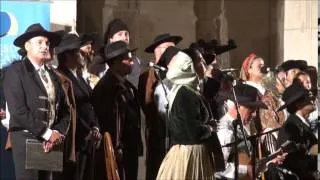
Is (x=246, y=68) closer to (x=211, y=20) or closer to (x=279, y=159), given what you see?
(x=211, y=20)

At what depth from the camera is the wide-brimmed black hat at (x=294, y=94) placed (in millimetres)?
5945

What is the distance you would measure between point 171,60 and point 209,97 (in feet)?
1.70

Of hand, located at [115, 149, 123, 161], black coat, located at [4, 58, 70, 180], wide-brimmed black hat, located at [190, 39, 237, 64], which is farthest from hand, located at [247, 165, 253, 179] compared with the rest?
black coat, located at [4, 58, 70, 180]

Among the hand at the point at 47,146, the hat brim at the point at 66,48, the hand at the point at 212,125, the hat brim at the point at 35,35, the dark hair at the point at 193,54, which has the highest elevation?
the hat brim at the point at 35,35

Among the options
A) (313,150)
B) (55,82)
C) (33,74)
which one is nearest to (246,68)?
(313,150)

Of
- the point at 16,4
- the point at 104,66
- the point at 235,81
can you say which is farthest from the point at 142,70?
the point at 16,4

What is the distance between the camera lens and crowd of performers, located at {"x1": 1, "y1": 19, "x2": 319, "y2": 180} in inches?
195

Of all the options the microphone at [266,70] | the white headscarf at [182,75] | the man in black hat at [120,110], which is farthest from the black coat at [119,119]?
the microphone at [266,70]

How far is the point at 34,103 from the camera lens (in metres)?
4.96

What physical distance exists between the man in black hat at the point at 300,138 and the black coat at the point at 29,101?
6.02 feet

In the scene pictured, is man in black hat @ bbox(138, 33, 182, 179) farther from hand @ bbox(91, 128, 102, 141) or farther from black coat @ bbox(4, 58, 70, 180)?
black coat @ bbox(4, 58, 70, 180)

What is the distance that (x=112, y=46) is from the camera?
18.1ft

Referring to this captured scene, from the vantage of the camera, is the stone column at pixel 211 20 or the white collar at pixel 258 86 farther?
the stone column at pixel 211 20

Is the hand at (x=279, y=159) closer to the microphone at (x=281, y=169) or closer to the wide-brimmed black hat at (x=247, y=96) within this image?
the microphone at (x=281, y=169)
